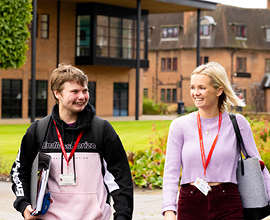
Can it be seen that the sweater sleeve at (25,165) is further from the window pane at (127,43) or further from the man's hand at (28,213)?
the window pane at (127,43)

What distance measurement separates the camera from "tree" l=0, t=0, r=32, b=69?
67.6 feet

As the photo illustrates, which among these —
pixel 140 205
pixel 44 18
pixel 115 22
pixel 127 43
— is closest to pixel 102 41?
pixel 115 22

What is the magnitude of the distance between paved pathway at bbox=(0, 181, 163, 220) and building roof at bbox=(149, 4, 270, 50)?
4193 cm

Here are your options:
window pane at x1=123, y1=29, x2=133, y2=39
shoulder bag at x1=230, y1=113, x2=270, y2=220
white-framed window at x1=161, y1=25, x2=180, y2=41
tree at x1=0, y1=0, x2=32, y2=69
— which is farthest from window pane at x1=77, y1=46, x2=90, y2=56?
shoulder bag at x1=230, y1=113, x2=270, y2=220

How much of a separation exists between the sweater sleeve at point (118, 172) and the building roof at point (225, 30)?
4712cm

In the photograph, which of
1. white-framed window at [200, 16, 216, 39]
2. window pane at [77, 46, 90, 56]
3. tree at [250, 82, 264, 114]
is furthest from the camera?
white-framed window at [200, 16, 216, 39]

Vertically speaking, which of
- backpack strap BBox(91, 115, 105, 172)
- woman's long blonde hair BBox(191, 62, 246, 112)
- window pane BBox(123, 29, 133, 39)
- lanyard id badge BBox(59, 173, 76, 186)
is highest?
window pane BBox(123, 29, 133, 39)

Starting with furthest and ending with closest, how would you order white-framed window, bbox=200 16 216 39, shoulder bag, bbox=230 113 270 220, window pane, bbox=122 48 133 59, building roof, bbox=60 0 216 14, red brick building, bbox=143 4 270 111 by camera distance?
white-framed window, bbox=200 16 216 39 → red brick building, bbox=143 4 270 111 → window pane, bbox=122 48 133 59 → building roof, bbox=60 0 216 14 → shoulder bag, bbox=230 113 270 220

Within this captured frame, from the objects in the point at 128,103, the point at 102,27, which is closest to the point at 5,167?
the point at 102,27

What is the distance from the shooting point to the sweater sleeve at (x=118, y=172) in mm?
3516

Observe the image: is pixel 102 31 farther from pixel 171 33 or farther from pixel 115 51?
pixel 171 33

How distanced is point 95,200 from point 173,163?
25.9 inches

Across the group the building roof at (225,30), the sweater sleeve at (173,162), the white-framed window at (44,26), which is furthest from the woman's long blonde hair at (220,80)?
the building roof at (225,30)

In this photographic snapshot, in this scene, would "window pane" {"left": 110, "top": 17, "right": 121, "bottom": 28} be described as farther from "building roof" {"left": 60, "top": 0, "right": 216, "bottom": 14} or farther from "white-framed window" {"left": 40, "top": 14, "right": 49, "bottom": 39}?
"white-framed window" {"left": 40, "top": 14, "right": 49, "bottom": 39}
